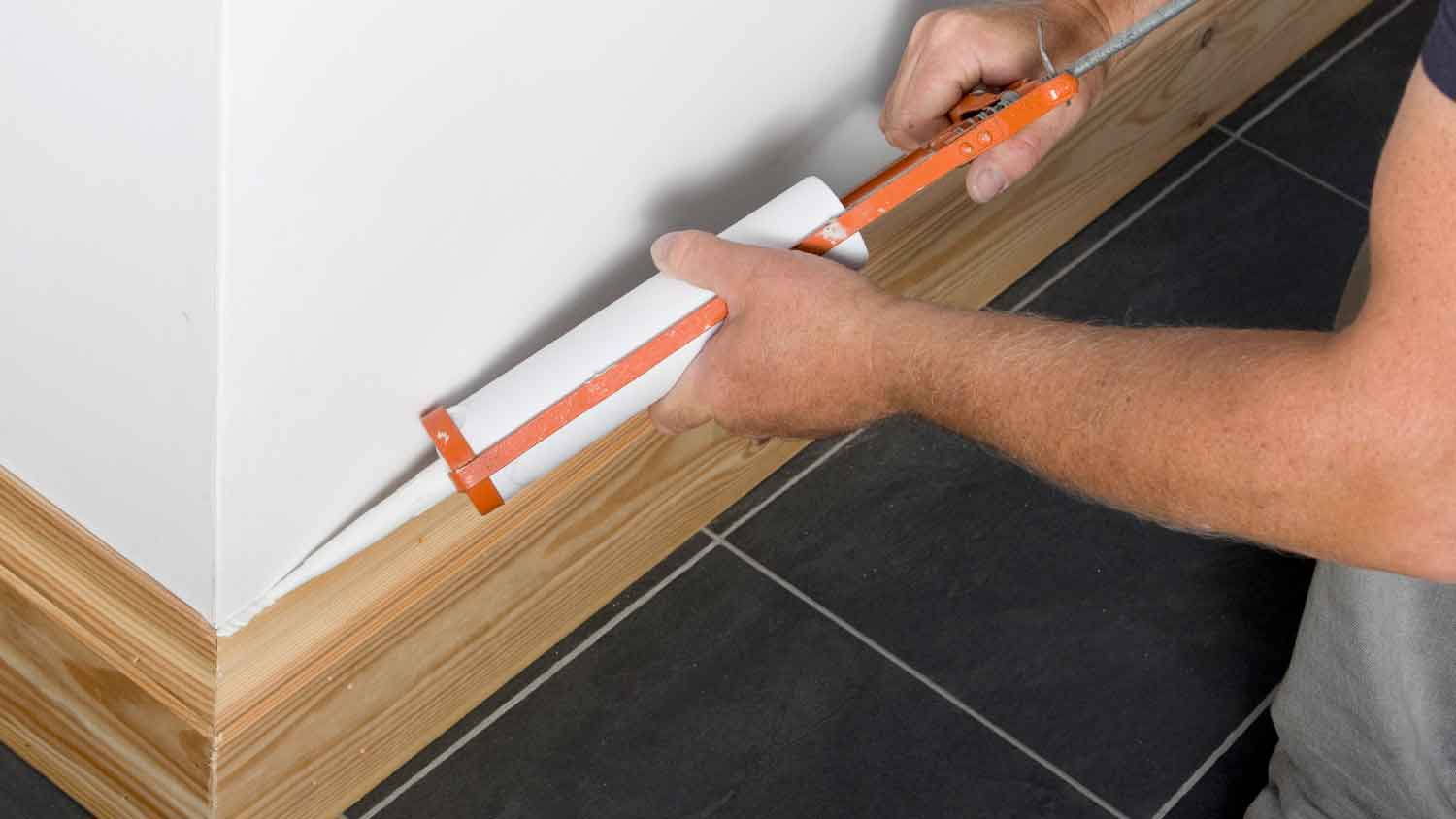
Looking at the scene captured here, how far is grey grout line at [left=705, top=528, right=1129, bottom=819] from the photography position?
1340 mm

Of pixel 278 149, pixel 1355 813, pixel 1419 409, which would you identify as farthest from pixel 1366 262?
pixel 278 149

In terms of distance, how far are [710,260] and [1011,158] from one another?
0.24 meters

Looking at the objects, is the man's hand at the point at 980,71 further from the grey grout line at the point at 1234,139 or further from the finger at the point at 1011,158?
the grey grout line at the point at 1234,139

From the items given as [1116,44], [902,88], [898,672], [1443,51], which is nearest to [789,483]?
[898,672]

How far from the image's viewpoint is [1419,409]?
2.62ft

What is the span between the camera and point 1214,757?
1.38 meters

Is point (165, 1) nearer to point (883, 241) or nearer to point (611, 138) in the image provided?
point (611, 138)

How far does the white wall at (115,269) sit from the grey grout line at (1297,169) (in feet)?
4.33

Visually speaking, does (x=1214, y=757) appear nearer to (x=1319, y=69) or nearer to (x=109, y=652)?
(x=109, y=652)

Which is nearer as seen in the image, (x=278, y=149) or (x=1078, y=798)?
(x=278, y=149)

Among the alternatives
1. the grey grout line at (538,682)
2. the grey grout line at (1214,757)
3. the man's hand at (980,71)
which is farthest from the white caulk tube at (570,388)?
the grey grout line at (1214,757)

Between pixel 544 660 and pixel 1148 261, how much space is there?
0.79 m

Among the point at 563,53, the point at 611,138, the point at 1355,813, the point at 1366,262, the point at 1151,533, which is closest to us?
the point at 563,53

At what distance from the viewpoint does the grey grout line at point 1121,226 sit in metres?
1.72
